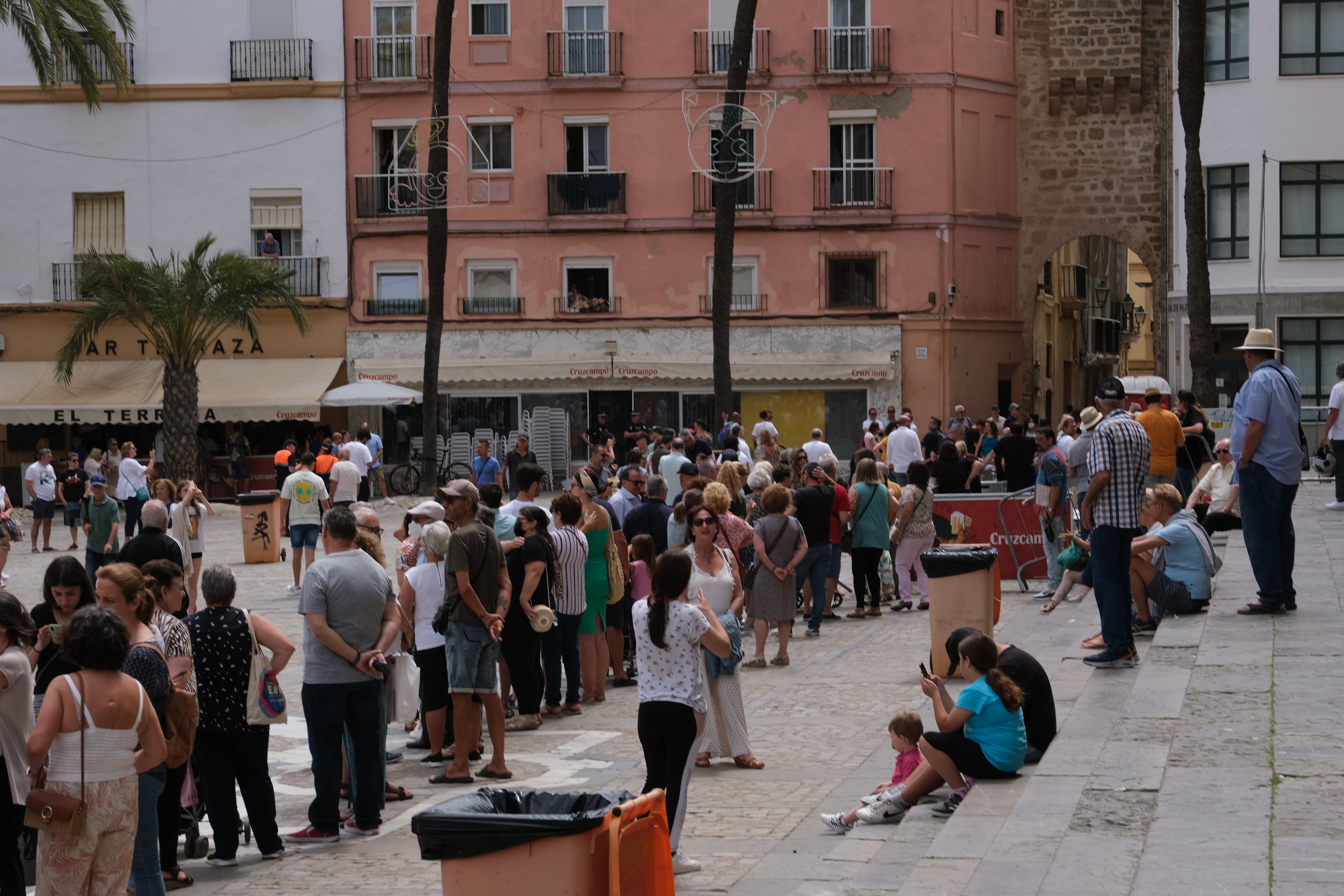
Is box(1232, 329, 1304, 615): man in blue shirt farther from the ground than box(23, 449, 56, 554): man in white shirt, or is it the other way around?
box(1232, 329, 1304, 615): man in blue shirt

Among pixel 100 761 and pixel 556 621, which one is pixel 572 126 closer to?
pixel 556 621

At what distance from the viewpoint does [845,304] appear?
1478 inches

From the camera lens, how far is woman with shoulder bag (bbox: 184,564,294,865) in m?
8.31

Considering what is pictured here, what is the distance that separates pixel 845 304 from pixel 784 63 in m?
5.85

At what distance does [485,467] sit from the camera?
24.7 meters

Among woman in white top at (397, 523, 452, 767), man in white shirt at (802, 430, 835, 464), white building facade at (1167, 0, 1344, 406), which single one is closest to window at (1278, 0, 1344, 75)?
white building facade at (1167, 0, 1344, 406)

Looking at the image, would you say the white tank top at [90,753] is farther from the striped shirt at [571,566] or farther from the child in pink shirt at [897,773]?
the striped shirt at [571,566]

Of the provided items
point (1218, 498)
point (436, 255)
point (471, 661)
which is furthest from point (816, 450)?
point (471, 661)

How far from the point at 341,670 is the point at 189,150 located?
32504 millimetres

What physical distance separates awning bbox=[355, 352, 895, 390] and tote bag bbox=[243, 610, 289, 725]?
2859 cm

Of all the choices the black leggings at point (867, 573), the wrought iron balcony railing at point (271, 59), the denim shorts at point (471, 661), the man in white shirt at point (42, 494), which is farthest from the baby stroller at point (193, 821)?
the wrought iron balcony railing at point (271, 59)

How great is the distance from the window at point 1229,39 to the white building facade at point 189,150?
777 inches

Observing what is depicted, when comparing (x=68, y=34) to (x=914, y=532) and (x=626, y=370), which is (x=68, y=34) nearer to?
(x=914, y=532)

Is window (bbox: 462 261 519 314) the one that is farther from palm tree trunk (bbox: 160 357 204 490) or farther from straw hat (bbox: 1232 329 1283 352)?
straw hat (bbox: 1232 329 1283 352)
